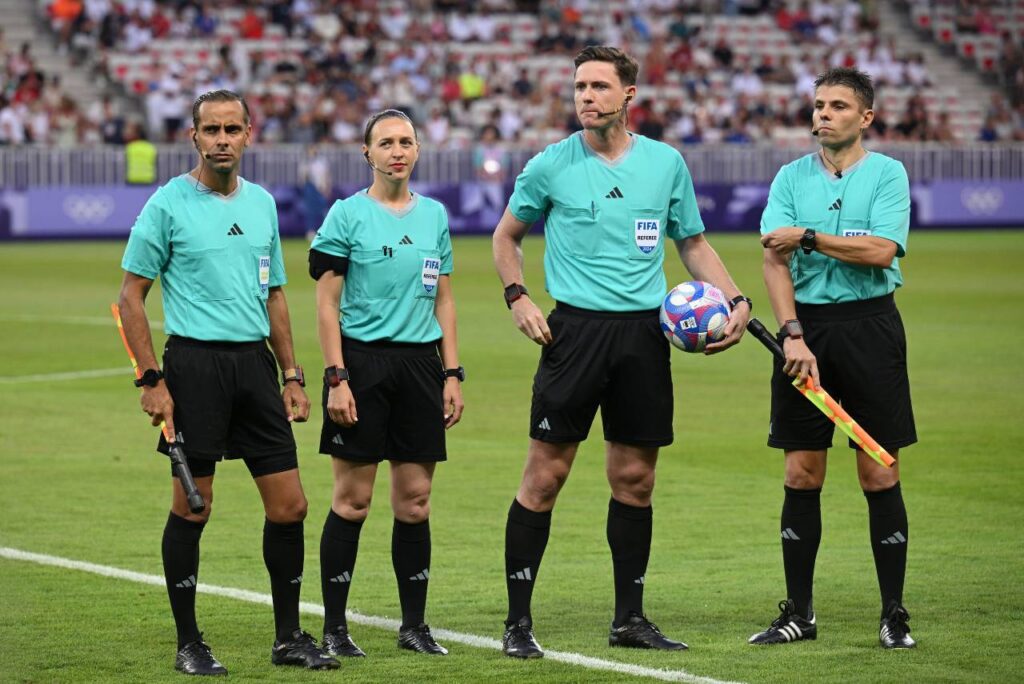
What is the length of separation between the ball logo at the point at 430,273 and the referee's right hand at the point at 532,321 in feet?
1.13

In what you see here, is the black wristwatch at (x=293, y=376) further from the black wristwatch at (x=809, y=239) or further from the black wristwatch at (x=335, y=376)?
the black wristwatch at (x=809, y=239)

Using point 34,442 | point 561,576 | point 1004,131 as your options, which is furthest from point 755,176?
point 561,576

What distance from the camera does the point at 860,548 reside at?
9.00 metres

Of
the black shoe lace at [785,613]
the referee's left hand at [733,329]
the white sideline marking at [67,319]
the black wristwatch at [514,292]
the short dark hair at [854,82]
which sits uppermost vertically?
the short dark hair at [854,82]

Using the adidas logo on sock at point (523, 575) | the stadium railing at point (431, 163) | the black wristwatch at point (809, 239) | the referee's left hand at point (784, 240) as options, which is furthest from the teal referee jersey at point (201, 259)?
the stadium railing at point (431, 163)

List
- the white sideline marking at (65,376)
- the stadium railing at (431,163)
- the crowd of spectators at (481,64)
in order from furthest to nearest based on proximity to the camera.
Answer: the crowd of spectators at (481,64), the stadium railing at (431,163), the white sideline marking at (65,376)

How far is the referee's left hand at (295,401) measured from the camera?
6.79 meters

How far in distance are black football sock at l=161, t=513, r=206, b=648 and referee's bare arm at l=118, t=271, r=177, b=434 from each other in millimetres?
396

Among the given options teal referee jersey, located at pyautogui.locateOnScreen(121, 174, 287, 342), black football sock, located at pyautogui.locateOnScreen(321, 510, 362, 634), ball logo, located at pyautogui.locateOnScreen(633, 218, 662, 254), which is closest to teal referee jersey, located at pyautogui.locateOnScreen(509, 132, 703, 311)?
ball logo, located at pyautogui.locateOnScreen(633, 218, 662, 254)

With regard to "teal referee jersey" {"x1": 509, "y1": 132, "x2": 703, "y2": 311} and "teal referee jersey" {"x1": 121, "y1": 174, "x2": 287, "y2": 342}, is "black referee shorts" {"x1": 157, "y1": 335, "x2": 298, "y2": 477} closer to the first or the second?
"teal referee jersey" {"x1": 121, "y1": 174, "x2": 287, "y2": 342}

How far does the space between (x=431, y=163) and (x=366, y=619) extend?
28197 mm

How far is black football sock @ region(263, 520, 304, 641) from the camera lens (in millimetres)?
6691

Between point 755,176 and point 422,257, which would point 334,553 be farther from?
point 755,176

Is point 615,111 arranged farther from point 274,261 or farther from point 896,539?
point 896,539
